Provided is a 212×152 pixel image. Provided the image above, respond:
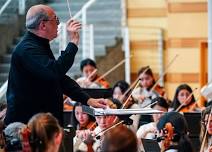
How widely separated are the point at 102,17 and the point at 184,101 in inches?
142

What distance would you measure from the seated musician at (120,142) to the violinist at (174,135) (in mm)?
2004

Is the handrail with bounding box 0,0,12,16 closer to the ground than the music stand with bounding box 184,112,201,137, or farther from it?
farther from it

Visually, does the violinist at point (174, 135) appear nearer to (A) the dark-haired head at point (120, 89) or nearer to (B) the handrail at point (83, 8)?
(A) the dark-haired head at point (120, 89)

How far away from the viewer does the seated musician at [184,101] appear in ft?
31.6

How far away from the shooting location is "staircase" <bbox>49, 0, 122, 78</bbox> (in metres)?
12.6

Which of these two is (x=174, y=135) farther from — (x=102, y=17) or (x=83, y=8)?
(x=102, y=17)

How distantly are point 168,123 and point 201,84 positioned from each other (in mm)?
5816

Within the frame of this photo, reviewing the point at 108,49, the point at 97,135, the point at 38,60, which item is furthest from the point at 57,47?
the point at 38,60

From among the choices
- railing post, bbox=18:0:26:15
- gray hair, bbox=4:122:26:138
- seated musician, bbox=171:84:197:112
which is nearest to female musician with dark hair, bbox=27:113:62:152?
gray hair, bbox=4:122:26:138

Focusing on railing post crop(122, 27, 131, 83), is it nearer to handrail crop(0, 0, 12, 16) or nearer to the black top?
handrail crop(0, 0, 12, 16)

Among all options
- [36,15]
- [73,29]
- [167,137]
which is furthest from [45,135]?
[167,137]

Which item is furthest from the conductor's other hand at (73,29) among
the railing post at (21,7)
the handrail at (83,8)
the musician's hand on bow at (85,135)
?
the handrail at (83,8)

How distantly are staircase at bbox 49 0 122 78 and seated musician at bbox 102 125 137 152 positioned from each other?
8521 millimetres

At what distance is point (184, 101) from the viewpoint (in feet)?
31.7
